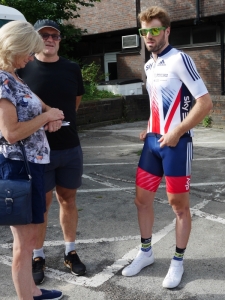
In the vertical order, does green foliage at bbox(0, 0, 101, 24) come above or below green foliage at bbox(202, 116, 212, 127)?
above

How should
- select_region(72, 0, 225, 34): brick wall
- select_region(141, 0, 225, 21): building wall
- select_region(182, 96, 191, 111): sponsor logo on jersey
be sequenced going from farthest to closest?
1. select_region(72, 0, 225, 34): brick wall
2. select_region(141, 0, 225, 21): building wall
3. select_region(182, 96, 191, 111): sponsor logo on jersey

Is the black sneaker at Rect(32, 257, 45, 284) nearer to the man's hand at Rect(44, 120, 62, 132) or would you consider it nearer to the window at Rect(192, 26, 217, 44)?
the man's hand at Rect(44, 120, 62, 132)

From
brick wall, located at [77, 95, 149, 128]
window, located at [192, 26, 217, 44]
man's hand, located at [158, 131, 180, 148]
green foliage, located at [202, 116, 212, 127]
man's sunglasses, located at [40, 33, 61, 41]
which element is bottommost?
green foliage, located at [202, 116, 212, 127]

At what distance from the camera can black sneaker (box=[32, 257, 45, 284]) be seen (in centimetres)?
352

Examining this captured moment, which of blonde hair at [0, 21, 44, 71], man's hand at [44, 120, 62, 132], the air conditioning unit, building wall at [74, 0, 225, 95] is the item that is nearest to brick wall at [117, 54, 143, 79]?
building wall at [74, 0, 225, 95]

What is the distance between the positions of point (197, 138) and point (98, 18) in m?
10.4

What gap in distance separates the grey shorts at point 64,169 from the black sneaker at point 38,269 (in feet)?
2.07

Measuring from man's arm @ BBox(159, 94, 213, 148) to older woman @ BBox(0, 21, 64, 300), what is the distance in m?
0.93

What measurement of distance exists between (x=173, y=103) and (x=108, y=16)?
632 inches

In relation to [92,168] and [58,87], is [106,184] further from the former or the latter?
[58,87]

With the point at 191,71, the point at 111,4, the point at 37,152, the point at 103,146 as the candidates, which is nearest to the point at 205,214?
the point at 191,71

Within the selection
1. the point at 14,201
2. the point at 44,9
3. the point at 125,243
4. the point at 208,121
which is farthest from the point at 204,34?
the point at 14,201

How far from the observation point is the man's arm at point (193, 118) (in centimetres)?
322

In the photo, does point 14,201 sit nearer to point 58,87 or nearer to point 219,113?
point 58,87
